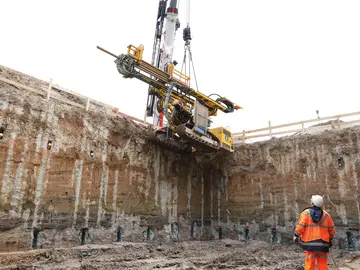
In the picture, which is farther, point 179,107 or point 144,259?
point 179,107

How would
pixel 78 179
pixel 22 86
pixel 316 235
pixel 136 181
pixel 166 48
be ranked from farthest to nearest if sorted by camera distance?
1. pixel 166 48
2. pixel 136 181
3. pixel 78 179
4. pixel 22 86
5. pixel 316 235

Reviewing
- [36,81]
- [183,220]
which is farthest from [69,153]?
[183,220]

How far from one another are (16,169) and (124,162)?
422 cm

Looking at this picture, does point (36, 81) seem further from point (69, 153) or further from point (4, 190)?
point (4, 190)

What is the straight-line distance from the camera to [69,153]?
1041 cm

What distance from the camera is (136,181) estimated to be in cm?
1252

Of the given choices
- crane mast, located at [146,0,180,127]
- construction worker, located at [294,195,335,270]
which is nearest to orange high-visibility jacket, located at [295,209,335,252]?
construction worker, located at [294,195,335,270]

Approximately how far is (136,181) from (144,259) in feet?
15.3

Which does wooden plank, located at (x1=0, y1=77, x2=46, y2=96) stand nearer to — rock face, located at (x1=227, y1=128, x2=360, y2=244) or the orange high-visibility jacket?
the orange high-visibility jacket

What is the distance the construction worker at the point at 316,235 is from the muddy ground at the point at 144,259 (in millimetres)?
3295

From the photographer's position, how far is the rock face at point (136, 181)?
9195 mm

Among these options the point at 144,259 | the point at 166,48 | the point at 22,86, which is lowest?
the point at 144,259

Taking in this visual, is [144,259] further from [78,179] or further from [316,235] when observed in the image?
[316,235]

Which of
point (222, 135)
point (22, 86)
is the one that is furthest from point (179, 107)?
point (22, 86)
